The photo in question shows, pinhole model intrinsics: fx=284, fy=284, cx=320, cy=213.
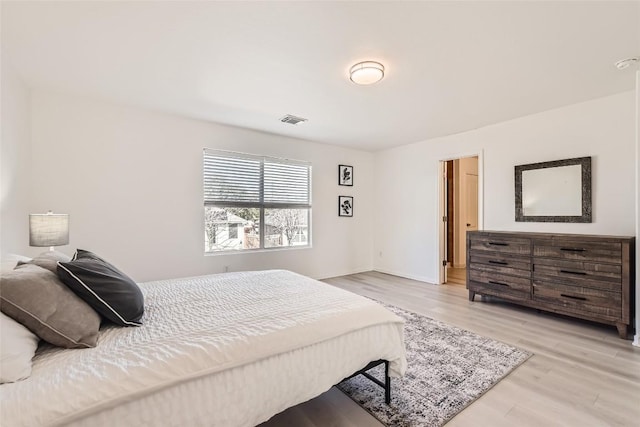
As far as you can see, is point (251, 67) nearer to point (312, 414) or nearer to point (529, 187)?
point (312, 414)

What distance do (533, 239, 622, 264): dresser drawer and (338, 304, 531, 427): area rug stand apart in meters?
1.31

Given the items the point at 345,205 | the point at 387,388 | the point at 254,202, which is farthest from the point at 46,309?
the point at 345,205

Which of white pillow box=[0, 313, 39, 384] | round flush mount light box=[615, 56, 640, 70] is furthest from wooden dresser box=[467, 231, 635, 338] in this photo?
white pillow box=[0, 313, 39, 384]

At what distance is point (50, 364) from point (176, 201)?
289 cm

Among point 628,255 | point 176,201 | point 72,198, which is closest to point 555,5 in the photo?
point 628,255

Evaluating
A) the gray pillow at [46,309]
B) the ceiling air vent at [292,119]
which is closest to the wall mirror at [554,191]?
the ceiling air vent at [292,119]

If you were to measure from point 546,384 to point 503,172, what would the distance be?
2877 mm

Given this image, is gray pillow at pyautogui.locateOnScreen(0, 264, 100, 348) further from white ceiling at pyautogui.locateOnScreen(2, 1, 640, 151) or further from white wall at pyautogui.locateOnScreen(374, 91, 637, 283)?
white wall at pyautogui.locateOnScreen(374, 91, 637, 283)

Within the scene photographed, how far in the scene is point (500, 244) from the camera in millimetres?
3564

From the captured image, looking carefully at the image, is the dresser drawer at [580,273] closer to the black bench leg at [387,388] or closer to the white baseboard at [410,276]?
the white baseboard at [410,276]

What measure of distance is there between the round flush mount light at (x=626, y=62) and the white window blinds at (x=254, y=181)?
3789mm

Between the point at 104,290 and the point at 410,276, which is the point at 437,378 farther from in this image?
the point at 410,276

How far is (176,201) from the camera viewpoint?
12.2ft

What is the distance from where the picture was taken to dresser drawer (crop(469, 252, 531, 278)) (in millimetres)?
3338
